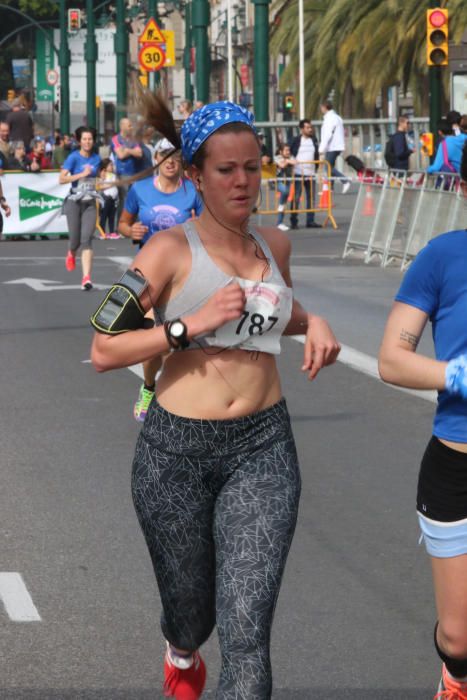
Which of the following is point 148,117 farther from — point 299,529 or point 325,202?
point 325,202

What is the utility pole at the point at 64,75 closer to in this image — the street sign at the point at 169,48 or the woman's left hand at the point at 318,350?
the street sign at the point at 169,48

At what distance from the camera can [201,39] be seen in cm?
3559

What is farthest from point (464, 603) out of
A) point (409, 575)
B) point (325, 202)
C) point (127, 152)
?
point (325, 202)

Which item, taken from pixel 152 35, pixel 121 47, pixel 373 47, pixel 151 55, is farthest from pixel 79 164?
pixel 121 47

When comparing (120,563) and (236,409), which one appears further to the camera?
(120,563)

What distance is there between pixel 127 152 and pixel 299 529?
14.3 metres

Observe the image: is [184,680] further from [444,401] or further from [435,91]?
[435,91]

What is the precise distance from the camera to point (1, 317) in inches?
636

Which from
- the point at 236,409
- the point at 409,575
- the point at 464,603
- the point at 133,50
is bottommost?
the point at 409,575

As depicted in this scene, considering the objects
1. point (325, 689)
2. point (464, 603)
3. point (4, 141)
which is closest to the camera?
point (464, 603)

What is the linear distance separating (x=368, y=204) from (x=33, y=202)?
29.4ft

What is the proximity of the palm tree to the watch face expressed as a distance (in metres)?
34.7

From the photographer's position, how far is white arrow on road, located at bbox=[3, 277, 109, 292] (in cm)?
1908

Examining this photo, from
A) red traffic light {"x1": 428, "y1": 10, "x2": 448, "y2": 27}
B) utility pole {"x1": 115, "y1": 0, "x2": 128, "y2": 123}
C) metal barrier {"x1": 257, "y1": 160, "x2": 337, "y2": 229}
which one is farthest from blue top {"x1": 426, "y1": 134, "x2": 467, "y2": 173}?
utility pole {"x1": 115, "y1": 0, "x2": 128, "y2": 123}
